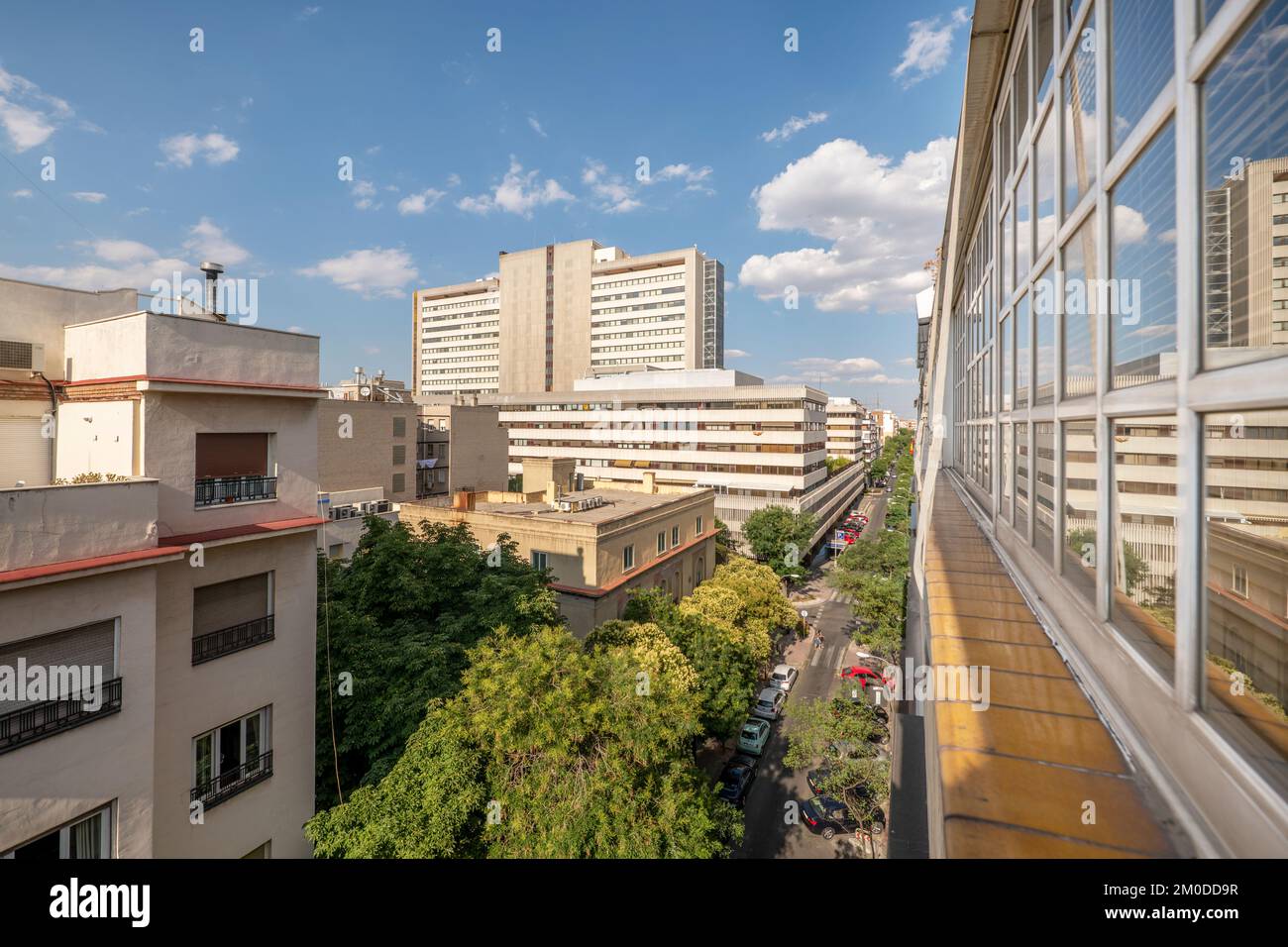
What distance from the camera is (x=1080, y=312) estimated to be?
11.3 feet

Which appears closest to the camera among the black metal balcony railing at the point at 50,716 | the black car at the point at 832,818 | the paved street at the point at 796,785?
the black metal balcony railing at the point at 50,716

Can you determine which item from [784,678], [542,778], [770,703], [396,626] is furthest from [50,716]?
[784,678]

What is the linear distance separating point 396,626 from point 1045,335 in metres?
13.7

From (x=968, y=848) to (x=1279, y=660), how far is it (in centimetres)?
105

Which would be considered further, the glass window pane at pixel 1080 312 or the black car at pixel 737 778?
the black car at pixel 737 778

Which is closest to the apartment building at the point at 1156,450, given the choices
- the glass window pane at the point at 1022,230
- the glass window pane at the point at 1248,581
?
the glass window pane at the point at 1248,581

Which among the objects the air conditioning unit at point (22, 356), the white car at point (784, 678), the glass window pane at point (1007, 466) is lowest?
the white car at point (784, 678)

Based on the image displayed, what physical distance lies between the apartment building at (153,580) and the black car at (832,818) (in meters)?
12.7

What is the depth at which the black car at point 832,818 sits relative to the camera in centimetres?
1546

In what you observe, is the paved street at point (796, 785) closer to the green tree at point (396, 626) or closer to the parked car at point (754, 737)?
the parked car at point (754, 737)

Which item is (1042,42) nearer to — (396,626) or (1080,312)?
(1080,312)
